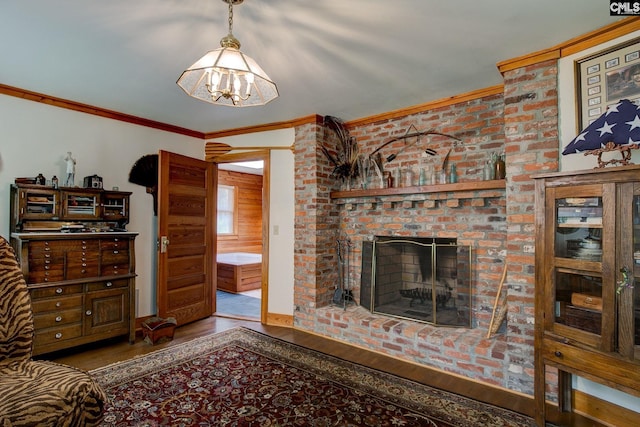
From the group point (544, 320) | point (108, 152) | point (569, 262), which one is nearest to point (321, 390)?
point (544, 320)

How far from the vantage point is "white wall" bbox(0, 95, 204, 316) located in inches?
117

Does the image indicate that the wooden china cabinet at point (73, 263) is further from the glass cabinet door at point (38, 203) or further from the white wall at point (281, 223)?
the white wall at point (281, 223)

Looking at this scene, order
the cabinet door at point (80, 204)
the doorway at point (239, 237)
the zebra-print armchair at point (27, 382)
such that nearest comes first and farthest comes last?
the zebra-print armchair at point (27, 382) < the cabinet door at point (80, 204) < the doorway at point (239, 237)

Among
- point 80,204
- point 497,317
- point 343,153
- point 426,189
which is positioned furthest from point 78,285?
point 497,317

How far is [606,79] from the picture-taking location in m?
2.06

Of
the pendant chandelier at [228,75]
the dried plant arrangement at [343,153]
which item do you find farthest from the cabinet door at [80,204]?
the dried plant arrangement at [343,153]

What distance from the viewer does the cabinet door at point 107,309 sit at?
9.99 ft

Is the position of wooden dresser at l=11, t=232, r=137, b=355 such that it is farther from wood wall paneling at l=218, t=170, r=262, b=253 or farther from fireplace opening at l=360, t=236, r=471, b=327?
wood wall paneling at l=218, t=170, r=262, b=253

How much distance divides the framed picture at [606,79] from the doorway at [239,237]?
419 cm

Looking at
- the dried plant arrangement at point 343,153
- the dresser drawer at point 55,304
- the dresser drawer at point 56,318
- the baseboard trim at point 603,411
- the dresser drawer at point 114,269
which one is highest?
the dried plant arrangement at point 343,153

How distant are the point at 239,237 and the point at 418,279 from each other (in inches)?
201

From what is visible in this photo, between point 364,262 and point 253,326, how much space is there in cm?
156

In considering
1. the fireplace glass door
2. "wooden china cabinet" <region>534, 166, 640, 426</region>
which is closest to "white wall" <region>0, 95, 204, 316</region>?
the fireplace glass door

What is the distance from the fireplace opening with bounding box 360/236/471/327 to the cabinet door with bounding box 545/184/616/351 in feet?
3.45
